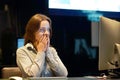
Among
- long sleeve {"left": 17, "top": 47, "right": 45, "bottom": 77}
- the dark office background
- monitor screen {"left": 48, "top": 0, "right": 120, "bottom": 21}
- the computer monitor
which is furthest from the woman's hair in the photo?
monitor screen {"left": 48, "top": 0, "right": 120, "bottom": 21}

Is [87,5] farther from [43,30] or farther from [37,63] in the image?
[37,63]

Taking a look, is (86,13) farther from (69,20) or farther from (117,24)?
(117,24)

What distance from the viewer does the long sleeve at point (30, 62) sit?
93.0 inches

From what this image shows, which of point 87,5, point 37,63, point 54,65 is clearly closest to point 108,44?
point 54,65

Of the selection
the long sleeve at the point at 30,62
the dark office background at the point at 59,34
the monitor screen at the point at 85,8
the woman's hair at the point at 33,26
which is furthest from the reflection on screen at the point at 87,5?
the long sleeve at the point at 30,62

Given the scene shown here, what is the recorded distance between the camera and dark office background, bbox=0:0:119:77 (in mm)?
4336

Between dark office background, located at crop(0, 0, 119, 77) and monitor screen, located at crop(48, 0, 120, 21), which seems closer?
dark office background, located at crop(0, 0, 119, 77)

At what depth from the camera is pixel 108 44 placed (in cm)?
250

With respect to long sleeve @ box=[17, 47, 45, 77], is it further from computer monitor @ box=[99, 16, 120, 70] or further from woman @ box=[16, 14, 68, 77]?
computer monitor @ box=[99, 16, 120, 70]

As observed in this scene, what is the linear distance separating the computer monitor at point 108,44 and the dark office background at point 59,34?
6.81 ft

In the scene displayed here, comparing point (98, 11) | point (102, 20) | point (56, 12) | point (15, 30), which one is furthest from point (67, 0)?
point (102, 20)

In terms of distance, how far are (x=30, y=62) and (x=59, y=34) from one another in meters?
2.27

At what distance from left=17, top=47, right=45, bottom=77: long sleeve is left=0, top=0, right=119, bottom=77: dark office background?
1911 millimetres

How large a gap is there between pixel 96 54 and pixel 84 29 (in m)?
0.46
